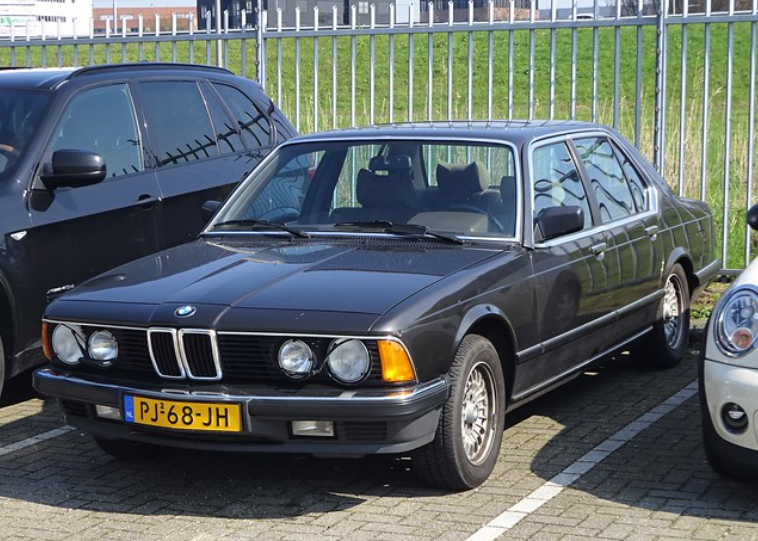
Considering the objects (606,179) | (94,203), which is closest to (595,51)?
(606,179)

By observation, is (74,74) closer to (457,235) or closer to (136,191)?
(136,191)

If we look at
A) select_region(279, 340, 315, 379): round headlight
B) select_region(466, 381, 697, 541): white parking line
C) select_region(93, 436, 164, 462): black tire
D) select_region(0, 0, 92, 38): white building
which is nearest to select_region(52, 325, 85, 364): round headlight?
select_region(93, 436, 164, 462): black tire

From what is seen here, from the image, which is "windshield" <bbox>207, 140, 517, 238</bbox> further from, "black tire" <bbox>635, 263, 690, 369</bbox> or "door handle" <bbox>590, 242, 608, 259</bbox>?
"black tire" <bbox>635, 263, 690, 369</bbox>

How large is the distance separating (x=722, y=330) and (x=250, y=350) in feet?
6.44

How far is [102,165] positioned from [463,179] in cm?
212

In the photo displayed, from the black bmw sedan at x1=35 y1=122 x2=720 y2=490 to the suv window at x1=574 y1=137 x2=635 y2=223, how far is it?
1 centimetres

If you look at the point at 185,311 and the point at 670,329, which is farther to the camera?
the point at 670,329

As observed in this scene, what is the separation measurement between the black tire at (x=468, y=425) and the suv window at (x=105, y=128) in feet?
10.1

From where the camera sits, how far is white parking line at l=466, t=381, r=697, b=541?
5094 mm

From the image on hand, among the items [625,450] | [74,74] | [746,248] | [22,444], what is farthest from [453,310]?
[746,248]

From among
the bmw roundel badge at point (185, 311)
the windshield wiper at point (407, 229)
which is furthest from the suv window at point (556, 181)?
the bmw roundel badge at point (185, 311)

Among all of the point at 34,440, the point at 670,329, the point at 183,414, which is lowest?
the point at 34,440

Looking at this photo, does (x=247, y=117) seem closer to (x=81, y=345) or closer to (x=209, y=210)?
(x=209, y=210)

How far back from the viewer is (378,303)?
517 centimetres
